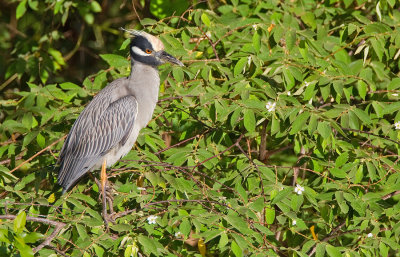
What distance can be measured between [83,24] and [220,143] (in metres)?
3.05

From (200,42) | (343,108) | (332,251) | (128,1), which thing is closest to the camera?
(332,251)

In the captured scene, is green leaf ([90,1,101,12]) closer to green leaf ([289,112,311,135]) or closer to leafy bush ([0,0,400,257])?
leafy bush ([0,0,400,257])

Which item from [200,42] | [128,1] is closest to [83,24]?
[128,1]

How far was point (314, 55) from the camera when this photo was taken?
12.7ft

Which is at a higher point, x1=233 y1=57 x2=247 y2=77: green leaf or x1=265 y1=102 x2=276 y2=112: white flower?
x1=233 y1=57 x2=247 y2=77: green leaf

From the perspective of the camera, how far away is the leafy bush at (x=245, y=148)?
299cm

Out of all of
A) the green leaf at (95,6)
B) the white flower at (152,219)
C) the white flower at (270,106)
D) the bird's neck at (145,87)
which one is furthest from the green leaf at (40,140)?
the green leaf at (95,6)

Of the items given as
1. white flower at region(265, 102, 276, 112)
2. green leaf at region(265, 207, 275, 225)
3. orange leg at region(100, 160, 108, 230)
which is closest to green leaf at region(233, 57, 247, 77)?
white flower at region(265, 102, 276, 112)

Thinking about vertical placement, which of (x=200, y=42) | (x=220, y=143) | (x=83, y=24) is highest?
(x=200, y=42)

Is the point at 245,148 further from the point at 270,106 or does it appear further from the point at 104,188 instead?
the point at 104,188

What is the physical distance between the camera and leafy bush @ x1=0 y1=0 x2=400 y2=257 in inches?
118

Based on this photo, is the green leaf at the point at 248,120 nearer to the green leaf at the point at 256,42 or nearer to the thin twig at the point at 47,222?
the green leaf at the point at 256,42

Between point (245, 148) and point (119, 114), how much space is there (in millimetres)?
831

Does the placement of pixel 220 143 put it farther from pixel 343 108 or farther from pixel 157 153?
pixel 343 108
